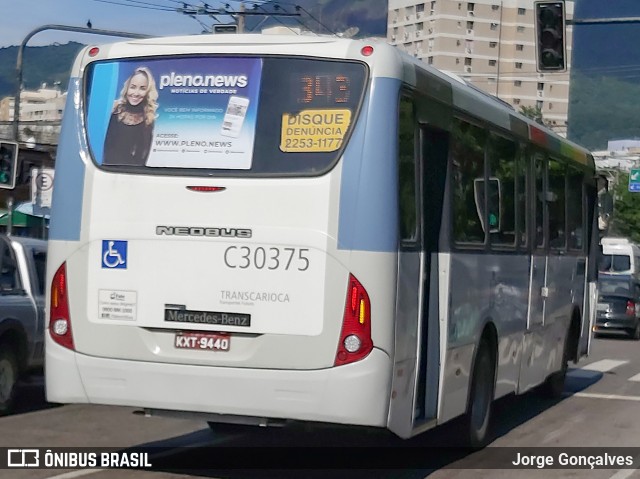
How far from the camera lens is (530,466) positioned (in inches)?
414

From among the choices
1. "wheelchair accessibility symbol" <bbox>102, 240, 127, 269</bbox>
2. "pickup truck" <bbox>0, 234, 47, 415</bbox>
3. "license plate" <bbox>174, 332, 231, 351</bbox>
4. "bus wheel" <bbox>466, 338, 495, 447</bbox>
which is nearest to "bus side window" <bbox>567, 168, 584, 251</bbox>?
"bus wheel" <bbox>466, 338, 495, 447</bbox>

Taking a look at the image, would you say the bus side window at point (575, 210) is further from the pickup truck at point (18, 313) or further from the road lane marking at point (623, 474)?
the pickup truck at point (18, 313)

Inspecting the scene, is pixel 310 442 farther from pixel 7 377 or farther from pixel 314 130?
pixel 314 130

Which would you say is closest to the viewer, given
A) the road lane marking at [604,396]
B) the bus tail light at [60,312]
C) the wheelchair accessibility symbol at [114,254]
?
the wheelchair accessibility symbol at [114,254]

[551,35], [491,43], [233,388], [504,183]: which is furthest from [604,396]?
[491,43]

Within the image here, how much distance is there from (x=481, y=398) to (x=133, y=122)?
14.7ft

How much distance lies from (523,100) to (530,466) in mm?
183799

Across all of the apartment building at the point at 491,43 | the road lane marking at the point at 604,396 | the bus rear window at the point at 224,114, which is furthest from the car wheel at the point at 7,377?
the apartment building at the point at 491,43

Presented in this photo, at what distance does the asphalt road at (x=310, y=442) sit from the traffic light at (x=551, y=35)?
310 inches

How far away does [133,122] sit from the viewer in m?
8.73

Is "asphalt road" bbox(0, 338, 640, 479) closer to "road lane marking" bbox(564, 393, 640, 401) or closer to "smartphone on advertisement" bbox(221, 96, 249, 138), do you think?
"road lane marking" bbox(564, 393, 640, 401)

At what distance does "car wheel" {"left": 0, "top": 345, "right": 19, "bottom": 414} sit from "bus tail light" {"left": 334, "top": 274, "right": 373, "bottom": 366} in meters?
5.22

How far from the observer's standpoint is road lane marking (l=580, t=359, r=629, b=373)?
20.8m

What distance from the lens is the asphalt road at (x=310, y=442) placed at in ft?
31.6
